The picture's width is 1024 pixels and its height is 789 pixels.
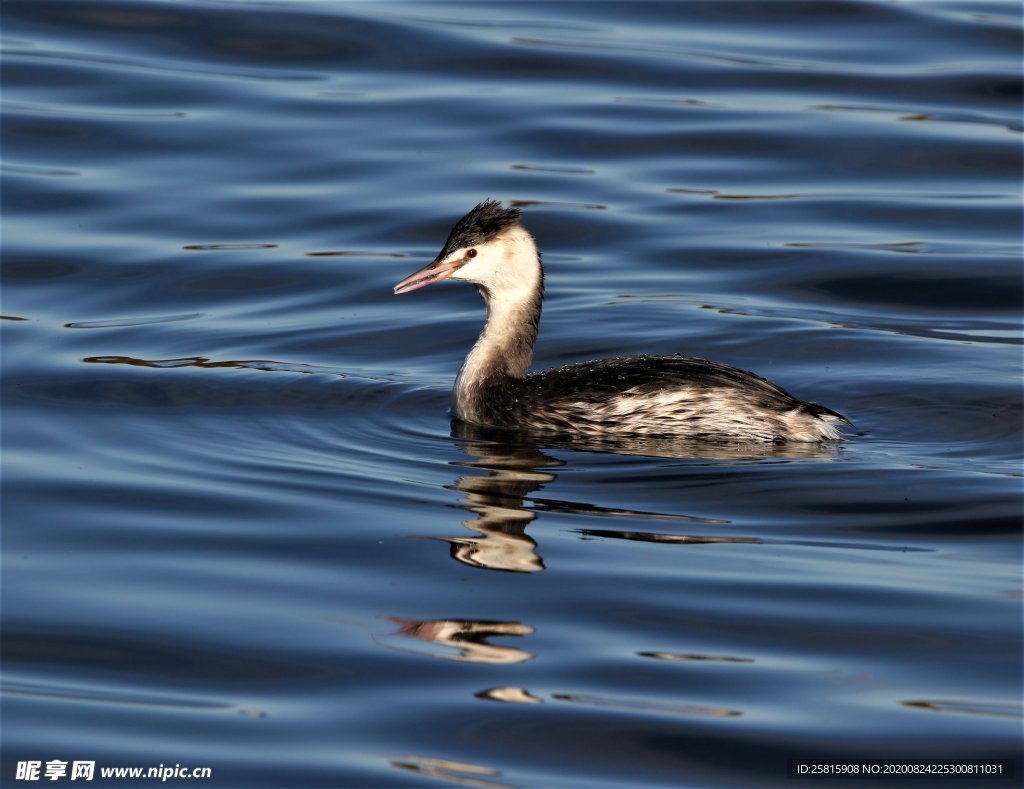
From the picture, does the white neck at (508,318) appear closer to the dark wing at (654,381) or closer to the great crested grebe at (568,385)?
the great crested grebe at (568,385)

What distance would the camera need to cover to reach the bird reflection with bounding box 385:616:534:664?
659 centimetres

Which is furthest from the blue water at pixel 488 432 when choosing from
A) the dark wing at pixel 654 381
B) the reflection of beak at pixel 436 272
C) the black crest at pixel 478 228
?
the black crest at pixel 478 228

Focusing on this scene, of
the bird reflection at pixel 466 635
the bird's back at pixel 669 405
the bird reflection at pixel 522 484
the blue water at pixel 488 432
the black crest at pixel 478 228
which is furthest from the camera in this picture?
the black crest at pixel 478 228

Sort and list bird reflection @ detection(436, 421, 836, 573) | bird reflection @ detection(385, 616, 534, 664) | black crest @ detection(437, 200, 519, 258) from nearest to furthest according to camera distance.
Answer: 1. bird reflection @ detection(385, 616, 534, 664)
2. bird reflection @ detection(436, 421, 836, 573)
3. black crest @ detection(437, 200, 519, 258)

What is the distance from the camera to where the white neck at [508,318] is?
9938 millimetres

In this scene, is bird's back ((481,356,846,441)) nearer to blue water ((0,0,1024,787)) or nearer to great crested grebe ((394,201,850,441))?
great crested grebe ((394,201,850,441))

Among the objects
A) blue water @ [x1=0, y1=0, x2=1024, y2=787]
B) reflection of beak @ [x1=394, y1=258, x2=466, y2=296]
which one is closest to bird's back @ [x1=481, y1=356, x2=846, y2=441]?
blue water @ [x1=0, y1=0, x2=1024, y2=787]

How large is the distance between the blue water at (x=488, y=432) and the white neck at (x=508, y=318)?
0.42m

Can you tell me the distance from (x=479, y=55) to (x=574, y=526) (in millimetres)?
11188

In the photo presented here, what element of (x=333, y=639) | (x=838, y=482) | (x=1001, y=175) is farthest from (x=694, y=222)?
(x=333, y=639)

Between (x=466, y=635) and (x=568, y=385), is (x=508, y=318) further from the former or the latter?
(x=466, y=635)

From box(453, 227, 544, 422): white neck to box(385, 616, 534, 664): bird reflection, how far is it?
3.04m

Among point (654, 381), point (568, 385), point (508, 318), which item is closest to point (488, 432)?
point (568, 385)

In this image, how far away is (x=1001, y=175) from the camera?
1542cm
